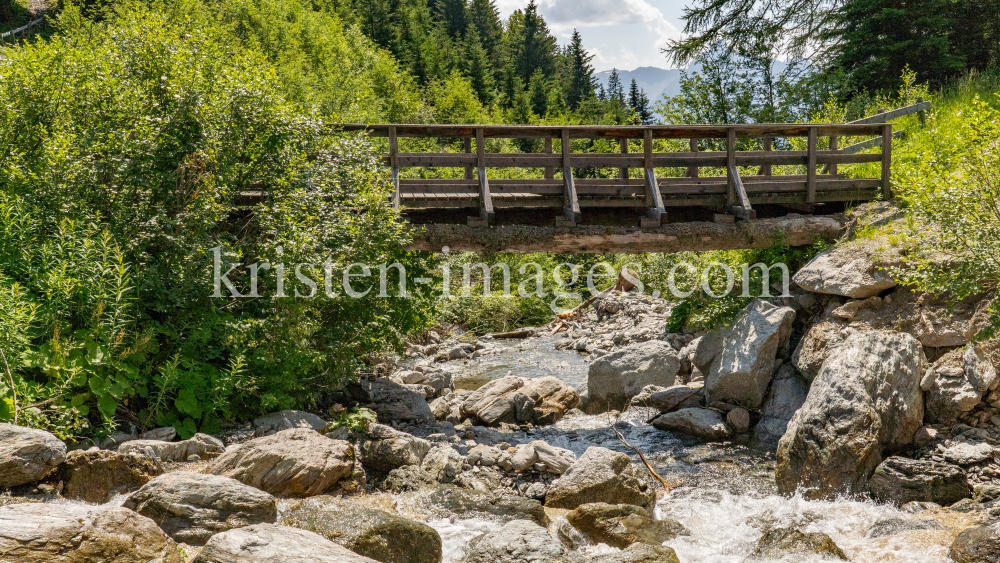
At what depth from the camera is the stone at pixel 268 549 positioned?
4641 mm

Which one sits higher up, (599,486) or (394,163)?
(394,163)

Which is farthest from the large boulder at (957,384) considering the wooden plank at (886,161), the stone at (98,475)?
the stone at (98,475)

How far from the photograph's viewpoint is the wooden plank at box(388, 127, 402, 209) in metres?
10.3

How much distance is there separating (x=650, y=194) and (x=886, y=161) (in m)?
4.79

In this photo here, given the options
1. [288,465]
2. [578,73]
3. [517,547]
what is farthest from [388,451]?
[578,73]

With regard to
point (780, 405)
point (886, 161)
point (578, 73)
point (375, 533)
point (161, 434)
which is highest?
point (578, 73)

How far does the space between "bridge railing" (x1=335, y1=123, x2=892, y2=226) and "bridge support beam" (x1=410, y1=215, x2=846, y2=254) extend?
11.3 inches

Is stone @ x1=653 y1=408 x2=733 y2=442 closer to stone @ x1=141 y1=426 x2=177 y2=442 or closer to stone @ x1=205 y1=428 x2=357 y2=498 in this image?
stone @ x1=205 y1=428 x2=357 y2=498

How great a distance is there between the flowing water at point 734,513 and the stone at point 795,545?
0.10 m

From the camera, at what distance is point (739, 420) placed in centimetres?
1044

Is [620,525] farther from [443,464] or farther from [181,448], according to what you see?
[181,448]

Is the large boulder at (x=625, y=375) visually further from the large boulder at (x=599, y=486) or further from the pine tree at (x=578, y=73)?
the pine tree at (x=578, y=73)

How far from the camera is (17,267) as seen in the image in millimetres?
7969

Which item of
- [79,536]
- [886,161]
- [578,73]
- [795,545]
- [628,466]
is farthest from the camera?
[578,73]
